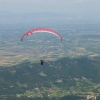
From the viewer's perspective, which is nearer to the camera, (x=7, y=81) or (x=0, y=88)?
(x=0, y=88)

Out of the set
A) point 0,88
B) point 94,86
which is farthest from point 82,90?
point 0,88


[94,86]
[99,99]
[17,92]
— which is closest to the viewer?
[99,99]

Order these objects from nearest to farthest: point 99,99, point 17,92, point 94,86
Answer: point 99,99
point 17,92
point 94,86

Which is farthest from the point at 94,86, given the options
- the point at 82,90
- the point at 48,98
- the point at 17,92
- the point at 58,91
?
the point at 17,92

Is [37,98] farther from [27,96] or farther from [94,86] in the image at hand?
[94,86]

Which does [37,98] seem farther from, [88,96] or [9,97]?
[88,96]

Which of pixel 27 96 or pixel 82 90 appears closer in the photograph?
pixel 27 96

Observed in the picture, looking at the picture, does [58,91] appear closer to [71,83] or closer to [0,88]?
[71,83]

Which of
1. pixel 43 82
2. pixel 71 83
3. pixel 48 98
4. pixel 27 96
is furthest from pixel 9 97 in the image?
pixel 71 83
